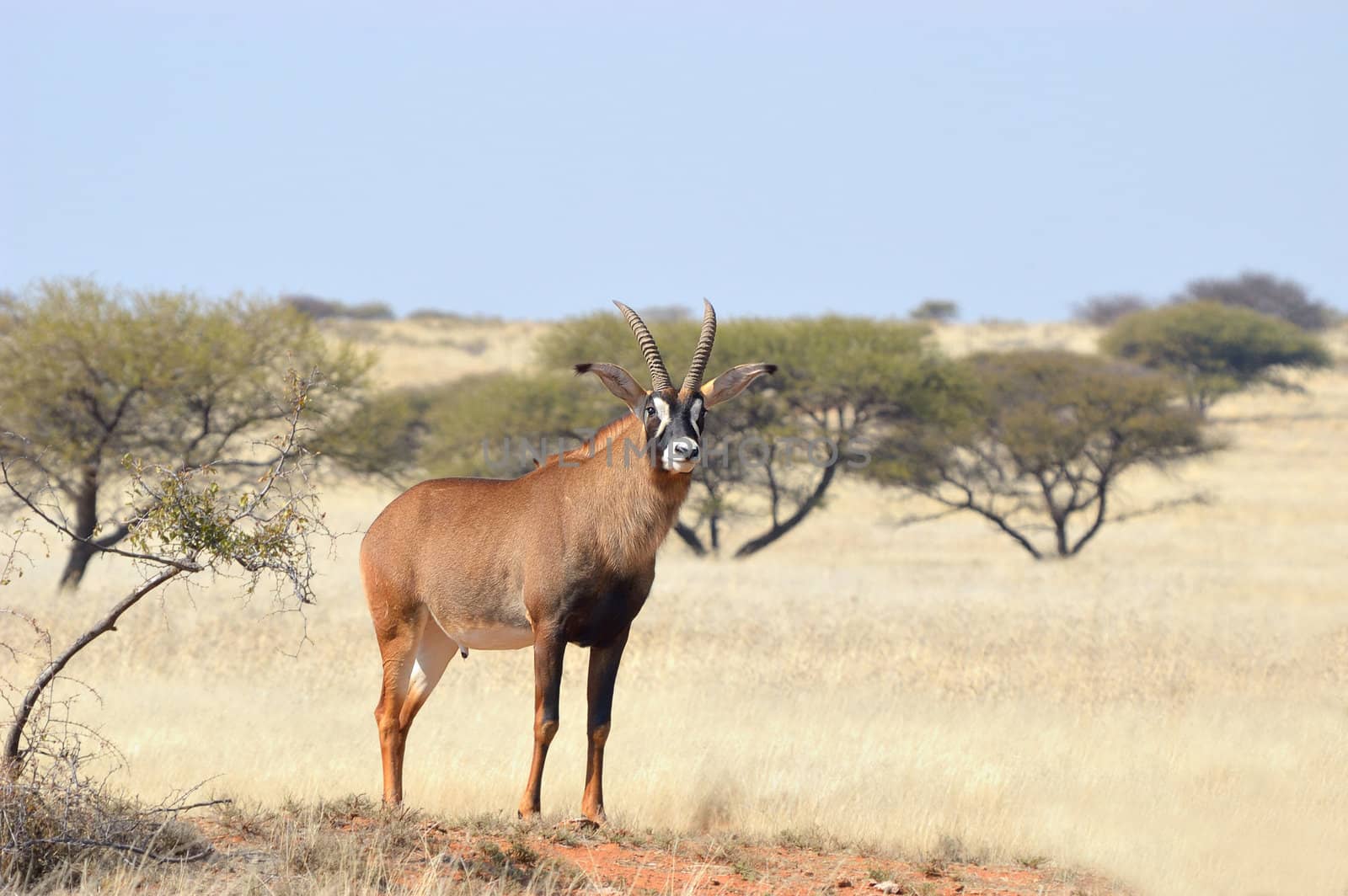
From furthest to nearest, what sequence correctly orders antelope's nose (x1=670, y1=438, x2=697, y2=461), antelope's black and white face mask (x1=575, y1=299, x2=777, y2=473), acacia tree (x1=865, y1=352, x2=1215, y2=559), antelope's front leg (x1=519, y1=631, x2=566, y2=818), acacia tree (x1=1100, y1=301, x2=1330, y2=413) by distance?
acacia tree (x1=1100, y1=301, x2=1330, y2=413) < acacia tree (x1=865, y1=352, x2=1215, y2=559) < antelope's front leg (x1=519, y1=631, x2=566, y2=818) < antelope's black and white face mask (x1=575, y1=299, x2=777, y2=473) < antelope's nose (x1=670, y1=438, x2=697, y2=461)

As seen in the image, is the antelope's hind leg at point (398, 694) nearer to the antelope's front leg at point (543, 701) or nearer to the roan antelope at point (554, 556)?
the roan antelope at point (554, 556)

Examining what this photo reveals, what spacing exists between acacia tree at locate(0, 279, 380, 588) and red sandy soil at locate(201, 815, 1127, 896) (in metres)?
15.6

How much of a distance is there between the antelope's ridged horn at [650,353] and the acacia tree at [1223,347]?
54.6m

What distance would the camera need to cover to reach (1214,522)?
38.3 metres

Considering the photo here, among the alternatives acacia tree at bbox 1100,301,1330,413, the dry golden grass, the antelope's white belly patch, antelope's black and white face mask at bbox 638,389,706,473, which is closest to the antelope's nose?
antelope's black and white face mask at bbox 638,389,706,473

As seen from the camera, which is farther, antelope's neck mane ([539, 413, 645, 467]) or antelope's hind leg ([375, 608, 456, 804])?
antelope's hind leg ([375, 608, 456, 804])

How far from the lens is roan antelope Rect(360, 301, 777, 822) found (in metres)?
7.88

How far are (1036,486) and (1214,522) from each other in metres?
7.70

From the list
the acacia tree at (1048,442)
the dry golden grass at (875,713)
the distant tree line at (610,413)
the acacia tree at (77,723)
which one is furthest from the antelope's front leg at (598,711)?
the acacia tree at (1048,442)

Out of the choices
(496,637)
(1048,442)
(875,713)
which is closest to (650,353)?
(496,637)

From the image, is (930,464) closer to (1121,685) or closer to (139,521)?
(1121,685)

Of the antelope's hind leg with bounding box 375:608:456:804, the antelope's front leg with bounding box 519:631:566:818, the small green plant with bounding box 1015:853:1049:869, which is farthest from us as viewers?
the antelope's hind leg with bounding box 375:608:456:804

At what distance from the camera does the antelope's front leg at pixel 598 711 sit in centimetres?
802

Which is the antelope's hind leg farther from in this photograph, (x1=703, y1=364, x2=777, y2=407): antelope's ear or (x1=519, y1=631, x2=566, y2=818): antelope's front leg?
(x1=703, y1=364, x2=777, y2=407): antelope's ear
